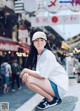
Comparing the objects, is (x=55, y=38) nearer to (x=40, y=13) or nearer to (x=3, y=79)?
(x=40, y=13)

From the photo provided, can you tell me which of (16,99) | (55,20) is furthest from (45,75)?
(55,20)

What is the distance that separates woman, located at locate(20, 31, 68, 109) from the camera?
507cm

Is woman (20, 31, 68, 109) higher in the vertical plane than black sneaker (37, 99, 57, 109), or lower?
higher

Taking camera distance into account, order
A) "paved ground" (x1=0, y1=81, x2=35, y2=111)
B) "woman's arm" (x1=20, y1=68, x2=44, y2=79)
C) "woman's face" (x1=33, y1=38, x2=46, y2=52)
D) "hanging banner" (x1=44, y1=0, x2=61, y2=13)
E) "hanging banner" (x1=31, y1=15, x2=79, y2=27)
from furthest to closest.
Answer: "hanging banner" (x1=31, y1=15, x2=79, y2=27) → "hanging banner" (x1=44, y1=0, x2=61, y2=13) → "paved ground" (x1=0, y1=81, x2=35, y2=111) → "woman's face" (x1=33, y1=38, x2=46, y2=52) → "woman's arm" (x1=20, y1=68, x2=44, y2=79)

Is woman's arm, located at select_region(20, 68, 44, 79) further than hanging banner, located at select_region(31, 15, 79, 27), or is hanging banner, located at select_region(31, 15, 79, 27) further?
hanging banner, located at select_region(31, 15, 79, 27)

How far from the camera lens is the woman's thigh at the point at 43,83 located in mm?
5113

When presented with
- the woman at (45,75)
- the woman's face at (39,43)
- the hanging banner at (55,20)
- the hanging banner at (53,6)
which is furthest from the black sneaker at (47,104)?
the hanging banner at (55,20)

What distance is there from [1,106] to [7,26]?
18.0 meters

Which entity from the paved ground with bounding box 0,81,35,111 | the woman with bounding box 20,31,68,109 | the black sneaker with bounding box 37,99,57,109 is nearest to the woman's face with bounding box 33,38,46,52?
the woman with bounding box 20,31,68,109

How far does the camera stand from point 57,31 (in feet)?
141

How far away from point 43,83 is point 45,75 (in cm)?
17

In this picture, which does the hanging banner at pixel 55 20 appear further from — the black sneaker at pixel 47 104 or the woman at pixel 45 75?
the woman at pixel 45 75

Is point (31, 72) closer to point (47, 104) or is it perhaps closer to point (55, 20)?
point (47, 104)

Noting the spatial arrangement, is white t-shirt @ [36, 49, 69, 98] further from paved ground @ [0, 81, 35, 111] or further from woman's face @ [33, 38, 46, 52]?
paved ground @ [0, 81, 35, 111]
